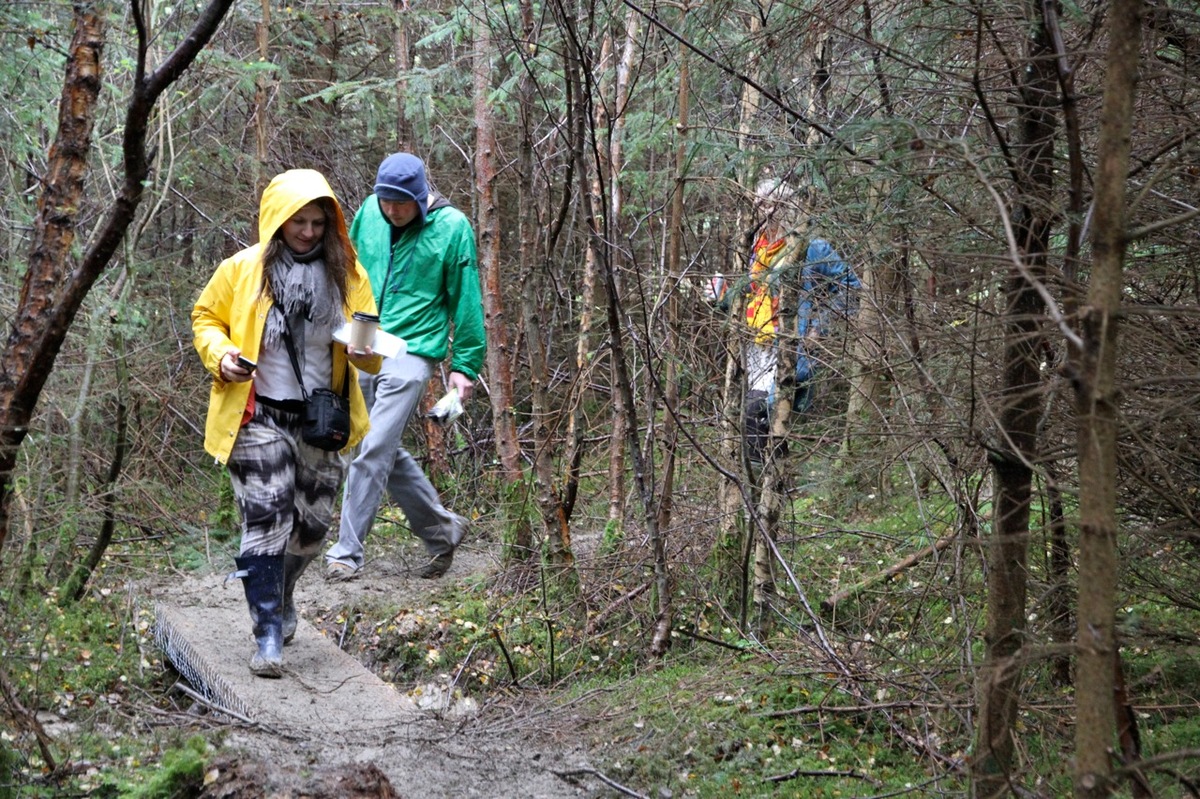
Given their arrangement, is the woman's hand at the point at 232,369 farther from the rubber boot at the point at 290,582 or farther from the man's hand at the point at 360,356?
the rubber boot at the point at 290,582

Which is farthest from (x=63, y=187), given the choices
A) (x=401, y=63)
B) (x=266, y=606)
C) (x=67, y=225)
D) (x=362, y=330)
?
(x=401, y=63)

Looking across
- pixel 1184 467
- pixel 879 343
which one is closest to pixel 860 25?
pixel 879 343

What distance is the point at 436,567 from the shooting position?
773 centimetres

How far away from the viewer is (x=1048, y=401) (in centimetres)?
335

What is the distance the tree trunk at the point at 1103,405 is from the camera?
2.17m

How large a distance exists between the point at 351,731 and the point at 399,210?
316 cm

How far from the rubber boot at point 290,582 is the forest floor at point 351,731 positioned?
0.37ft

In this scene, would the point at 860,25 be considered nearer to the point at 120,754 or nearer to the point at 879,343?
the point at 879,343

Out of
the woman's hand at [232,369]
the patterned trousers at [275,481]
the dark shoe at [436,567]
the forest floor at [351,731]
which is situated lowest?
the forest floor at [351,731]

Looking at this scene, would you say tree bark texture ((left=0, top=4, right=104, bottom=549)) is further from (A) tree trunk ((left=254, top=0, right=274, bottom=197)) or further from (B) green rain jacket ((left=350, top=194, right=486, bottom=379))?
(A) tree trunk ((left=254, top=0, right=274, bottom=197))

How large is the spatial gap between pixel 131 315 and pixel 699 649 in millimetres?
5228

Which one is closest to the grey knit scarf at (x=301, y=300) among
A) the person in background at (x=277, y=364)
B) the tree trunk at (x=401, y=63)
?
the person in background at (x=277, y=364)

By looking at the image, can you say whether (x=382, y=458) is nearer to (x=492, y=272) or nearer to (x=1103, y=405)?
(x=492, y=272)

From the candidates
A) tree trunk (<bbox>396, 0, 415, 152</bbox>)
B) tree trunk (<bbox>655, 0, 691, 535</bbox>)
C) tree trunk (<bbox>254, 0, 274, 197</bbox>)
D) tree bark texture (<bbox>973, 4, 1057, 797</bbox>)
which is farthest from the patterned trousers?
tree trunk (<bbox>396, 0, 415, 152</bbox>)
